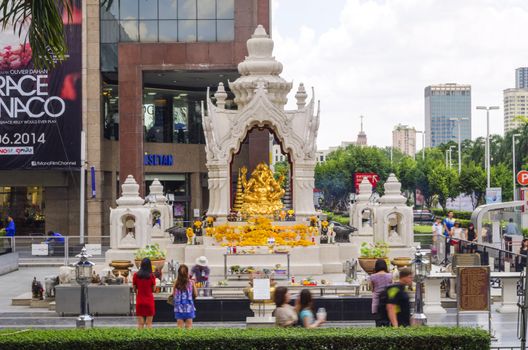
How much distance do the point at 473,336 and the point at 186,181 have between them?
53.1 m

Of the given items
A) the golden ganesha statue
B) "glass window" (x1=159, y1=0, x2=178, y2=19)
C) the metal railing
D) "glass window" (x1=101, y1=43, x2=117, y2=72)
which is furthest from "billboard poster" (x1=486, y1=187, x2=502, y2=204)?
the metal railing

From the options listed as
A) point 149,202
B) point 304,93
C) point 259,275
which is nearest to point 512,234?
point 304,93

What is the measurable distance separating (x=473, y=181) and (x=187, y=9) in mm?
43450

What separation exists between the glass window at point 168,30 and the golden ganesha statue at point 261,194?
19558mm

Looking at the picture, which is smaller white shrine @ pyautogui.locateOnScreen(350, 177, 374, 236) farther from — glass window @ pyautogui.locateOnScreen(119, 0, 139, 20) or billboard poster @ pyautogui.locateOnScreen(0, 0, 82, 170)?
glass window @ pyautogui.locateOnScreen(119, 0, 139, 20)

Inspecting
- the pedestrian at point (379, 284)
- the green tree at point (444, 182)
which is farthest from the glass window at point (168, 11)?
the green tree at point (444, 182)

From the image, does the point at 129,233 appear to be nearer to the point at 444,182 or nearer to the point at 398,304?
the point at 398,304

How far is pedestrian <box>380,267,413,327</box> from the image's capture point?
55.0ft

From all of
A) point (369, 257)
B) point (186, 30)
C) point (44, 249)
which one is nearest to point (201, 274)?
point (369, 257)

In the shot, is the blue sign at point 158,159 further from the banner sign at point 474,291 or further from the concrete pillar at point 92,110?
the banner sign at point 474,291

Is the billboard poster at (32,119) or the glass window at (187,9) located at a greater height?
the glass window at (187,9)

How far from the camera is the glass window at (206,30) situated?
55.3 m

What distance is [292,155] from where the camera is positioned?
36.8 metres

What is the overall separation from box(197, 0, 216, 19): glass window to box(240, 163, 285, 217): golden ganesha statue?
65.2 ft
